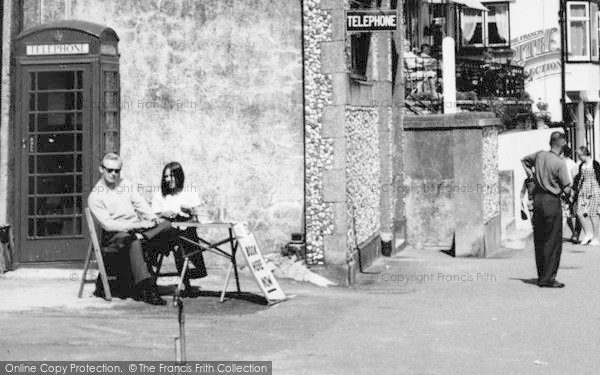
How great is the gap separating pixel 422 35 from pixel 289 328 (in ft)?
52.0

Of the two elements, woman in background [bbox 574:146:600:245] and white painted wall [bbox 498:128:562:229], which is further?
white painted wall [bbox 498:128:562:229]

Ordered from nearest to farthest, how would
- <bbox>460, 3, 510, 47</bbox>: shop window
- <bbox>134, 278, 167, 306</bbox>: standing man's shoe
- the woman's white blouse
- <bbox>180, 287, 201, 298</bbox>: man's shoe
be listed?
<bbox>134, 278, 167, 306</bbox>: standing man's shoe
<bbox>180, 287, 201, 298</bbox>: man's shoe
the woman's white blouse
<bbox>460, 3, 510, 47</bbox>: shop window

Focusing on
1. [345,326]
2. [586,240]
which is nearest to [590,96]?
[586,240]

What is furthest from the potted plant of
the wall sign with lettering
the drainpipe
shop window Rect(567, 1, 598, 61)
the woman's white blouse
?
the woman's white blouse

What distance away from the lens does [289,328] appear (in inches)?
440

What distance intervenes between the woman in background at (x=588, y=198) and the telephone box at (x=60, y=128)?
31.1ft

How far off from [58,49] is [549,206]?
6.14 metres

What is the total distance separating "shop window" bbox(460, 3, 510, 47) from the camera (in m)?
31.3

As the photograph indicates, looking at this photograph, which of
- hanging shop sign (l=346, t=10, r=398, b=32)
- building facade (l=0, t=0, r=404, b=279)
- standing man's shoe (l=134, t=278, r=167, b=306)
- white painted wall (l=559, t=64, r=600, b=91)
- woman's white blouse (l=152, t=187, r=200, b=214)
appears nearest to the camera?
standing man's shoe (l=134, t=278, r=167, b=306)

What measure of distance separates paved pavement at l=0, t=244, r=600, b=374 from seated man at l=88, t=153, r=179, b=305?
1.49 feet

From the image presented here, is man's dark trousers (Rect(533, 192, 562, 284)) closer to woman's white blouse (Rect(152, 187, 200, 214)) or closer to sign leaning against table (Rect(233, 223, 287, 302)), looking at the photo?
sign leaning against table (Rect(233, 223, 287, 302))

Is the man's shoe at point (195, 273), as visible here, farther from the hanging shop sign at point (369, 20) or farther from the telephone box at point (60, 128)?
the hanging shop sign at point (369, 20)

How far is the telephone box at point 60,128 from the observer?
1488cm

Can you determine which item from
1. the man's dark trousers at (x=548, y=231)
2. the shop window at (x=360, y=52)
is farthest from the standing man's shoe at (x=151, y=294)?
the shop window at (x=360, y=52)
